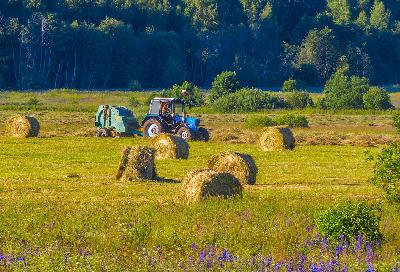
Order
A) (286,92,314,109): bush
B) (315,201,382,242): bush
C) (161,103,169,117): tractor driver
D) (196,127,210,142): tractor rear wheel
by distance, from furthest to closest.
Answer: (286,92,314,109): bush < (161,103,169,117): tractor driver < (196,127,210,142): tractor rear wheel < (315,201,382,242): bush

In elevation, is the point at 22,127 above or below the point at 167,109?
below

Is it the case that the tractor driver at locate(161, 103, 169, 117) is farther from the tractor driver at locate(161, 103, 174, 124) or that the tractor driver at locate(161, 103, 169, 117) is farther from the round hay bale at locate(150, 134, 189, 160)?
the round hay bale at locate(150, 134, 189, 160)

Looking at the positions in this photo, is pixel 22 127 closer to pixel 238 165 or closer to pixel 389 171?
pixel 238 165

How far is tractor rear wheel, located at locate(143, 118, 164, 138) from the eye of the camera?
45.3m

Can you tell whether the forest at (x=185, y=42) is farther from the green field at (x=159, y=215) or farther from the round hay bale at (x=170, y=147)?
the green field at (x=159, y=215)

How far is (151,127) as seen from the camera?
45562 mm

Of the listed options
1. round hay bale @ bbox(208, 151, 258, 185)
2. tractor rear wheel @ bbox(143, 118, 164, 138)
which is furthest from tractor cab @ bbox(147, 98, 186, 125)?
round hay bale @ bbox(208, 151, 258, 185)

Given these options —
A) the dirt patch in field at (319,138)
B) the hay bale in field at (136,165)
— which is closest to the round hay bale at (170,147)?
the hay bale in field at (136,165)

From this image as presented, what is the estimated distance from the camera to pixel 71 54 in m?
118

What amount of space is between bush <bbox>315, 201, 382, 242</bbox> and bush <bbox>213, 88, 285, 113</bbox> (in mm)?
64729

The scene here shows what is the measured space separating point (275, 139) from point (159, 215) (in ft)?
68.6

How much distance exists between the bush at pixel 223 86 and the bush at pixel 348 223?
238 feet

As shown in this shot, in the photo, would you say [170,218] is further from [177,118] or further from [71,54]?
[71,54]

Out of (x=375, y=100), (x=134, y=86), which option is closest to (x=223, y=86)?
(x=375, y=100)
